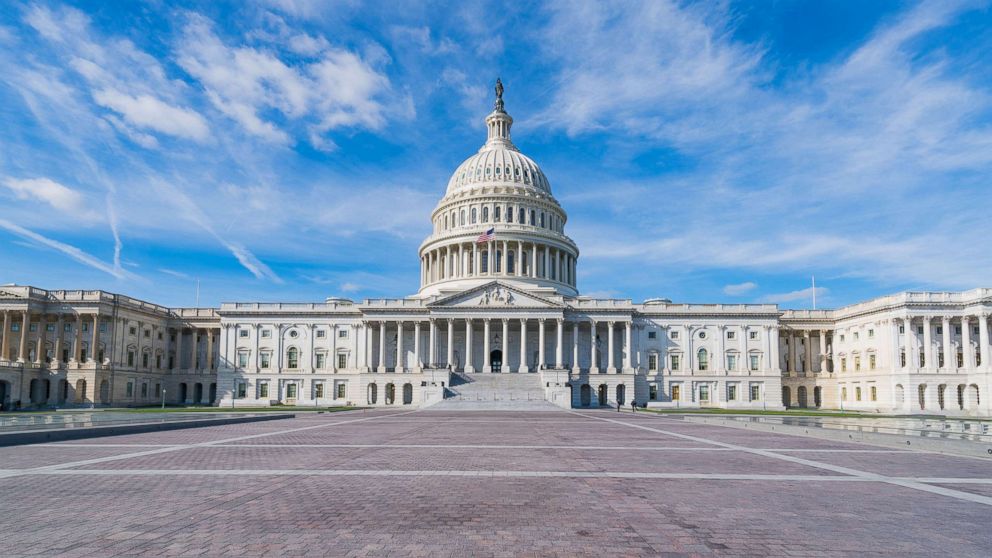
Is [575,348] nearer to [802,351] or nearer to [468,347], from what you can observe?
[468,347]

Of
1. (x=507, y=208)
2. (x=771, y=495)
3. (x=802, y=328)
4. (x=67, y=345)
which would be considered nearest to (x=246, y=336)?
(x=67, y=345)

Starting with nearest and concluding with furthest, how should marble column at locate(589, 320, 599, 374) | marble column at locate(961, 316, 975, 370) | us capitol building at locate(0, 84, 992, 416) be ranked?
marble column at locate(961, 316, 975, 370), us capitol building at locate(0, 84, 992, 416), marble column at locate(589, 320, 599, 374)

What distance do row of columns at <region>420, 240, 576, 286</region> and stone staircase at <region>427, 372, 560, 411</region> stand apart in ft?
80.5

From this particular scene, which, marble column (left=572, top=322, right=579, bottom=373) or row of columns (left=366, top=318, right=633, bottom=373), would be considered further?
marble column (left=572, top=322, right=579, bottom=373)

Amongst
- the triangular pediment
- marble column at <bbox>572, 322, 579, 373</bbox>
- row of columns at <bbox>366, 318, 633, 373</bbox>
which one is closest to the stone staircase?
row of columns at <bbox>366, 318, 633, 373</bbox>

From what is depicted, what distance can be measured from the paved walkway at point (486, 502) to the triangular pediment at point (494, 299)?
68289 millimetres

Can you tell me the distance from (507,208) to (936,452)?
9002 centimetres

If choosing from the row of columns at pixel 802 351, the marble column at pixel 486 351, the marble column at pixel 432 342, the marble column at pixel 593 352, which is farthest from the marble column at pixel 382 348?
the row of columns at pixel 802 351

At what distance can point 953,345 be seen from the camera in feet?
262

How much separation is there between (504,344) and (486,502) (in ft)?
255

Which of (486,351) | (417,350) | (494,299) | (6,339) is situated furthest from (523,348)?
(6,339)

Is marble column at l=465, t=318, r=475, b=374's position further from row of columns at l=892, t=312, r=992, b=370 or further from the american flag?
row of columns at l=892, t=312, r=992, b=370

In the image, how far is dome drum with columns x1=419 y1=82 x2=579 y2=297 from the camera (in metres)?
107

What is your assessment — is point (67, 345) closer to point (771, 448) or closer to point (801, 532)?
point (771, 448)
